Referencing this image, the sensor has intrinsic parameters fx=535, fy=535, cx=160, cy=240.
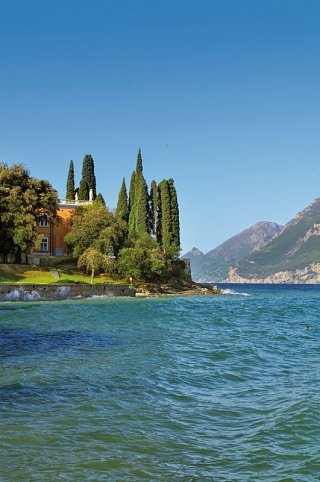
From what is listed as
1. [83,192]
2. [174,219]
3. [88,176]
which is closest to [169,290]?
[174,219]

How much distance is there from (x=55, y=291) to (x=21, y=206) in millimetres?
12246

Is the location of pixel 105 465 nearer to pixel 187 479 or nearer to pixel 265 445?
pixel 187 479

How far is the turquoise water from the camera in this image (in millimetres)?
6852

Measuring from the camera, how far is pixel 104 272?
206ft

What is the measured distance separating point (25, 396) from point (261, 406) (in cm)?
453

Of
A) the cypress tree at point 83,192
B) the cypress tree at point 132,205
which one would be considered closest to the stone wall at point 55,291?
the cypress tree at point 132,205

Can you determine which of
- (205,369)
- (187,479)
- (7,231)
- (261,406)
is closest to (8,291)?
(7,231)

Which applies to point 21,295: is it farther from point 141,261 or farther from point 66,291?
point 141,261

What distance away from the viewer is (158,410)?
961 centimetres

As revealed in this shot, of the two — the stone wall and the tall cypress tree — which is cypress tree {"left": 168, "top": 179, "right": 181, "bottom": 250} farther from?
the stone wall

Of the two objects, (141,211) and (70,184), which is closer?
(141,211)

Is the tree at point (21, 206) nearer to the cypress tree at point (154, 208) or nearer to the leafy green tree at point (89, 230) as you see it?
the leafy green tree at point (89, 230)

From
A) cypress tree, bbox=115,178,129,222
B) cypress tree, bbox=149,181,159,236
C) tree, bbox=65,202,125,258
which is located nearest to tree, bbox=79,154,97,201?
cypress tree, bbox=115,178,129,222

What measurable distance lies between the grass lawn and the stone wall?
205 inches
